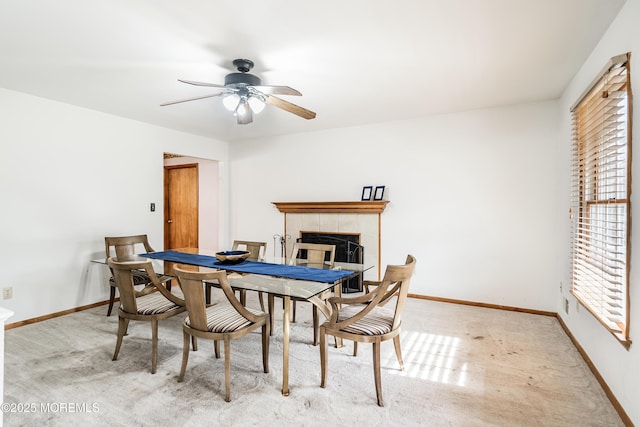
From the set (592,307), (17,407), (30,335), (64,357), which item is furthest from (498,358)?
(30,335)

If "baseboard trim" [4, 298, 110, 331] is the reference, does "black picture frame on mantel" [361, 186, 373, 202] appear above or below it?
above

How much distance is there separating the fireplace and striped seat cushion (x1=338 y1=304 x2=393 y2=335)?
2059 mm

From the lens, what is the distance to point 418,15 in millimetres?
1957

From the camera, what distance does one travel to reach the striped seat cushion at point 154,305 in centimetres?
244

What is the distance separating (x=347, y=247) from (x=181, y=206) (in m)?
3.65

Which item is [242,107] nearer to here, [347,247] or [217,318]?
[217,318]

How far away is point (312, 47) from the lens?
234 centimetres

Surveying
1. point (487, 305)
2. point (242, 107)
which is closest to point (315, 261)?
point (242, 107)

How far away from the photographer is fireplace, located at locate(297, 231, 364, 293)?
4.49 metres

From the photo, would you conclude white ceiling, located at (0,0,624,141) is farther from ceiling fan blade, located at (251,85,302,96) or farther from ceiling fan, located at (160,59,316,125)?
ceiling fan blade, located at (251,85,302,96)

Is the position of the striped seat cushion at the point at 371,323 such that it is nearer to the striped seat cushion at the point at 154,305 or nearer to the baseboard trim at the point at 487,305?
the striped seat cushion at the point at 154,305

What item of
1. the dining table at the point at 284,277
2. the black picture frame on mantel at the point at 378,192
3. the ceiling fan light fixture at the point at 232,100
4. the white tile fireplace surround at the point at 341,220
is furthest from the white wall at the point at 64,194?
the black picture frame on mantel at the point at 378,192

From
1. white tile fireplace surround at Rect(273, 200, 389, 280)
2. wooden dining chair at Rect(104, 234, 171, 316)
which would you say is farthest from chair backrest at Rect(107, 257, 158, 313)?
white tile fireplace surround at Rect(273, 200, 389, 280)

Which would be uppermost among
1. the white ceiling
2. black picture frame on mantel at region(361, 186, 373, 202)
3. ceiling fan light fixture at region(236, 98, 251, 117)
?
the white ceiling
